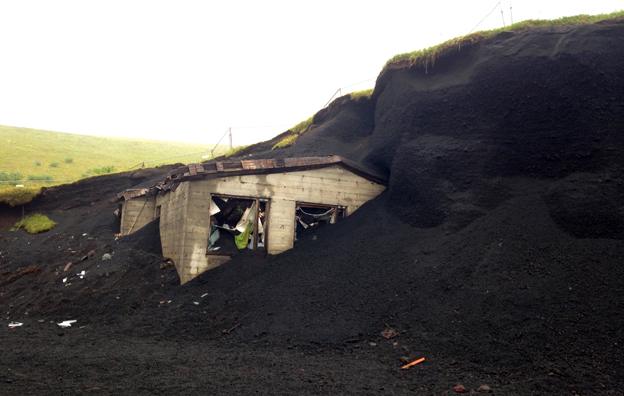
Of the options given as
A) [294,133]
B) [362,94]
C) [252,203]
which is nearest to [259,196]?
[252,203]

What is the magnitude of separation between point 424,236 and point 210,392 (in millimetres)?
8525

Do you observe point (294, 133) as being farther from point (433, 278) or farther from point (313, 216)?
point (433, 278)

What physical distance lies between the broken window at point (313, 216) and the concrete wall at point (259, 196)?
0.74 ft

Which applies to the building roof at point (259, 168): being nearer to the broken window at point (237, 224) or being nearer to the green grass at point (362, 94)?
the broken window at point (237, 224)

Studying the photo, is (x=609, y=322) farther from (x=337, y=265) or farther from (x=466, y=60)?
(x=466, y=60)

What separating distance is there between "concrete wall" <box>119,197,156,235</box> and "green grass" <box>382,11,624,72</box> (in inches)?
527

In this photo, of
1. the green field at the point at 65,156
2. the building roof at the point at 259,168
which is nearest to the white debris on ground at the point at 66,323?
the building roof at the point at 259,168

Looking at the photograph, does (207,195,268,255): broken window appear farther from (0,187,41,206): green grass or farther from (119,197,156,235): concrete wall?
(0,187,41,206): green grass

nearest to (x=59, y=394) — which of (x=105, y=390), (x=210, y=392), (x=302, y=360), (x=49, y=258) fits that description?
(x=105, y=390)

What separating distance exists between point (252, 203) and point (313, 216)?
91.7 inches

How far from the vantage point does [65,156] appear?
45.6m

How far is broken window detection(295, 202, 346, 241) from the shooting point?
57.4 ft

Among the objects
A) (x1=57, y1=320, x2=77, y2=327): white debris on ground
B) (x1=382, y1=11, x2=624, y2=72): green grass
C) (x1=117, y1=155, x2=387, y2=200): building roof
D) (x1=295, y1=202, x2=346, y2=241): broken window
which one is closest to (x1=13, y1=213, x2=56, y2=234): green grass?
(x1=117, y1=155, x2=387, y2=200): building roof

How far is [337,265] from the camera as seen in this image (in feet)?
47.7
